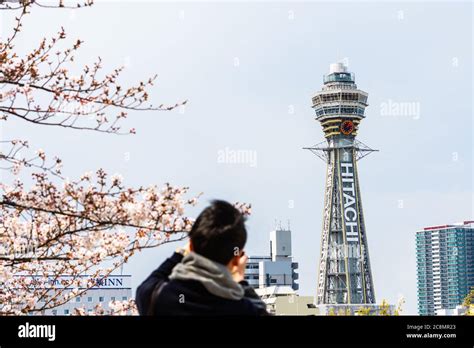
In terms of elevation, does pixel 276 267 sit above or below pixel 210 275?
below

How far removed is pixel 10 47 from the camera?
6.86 m

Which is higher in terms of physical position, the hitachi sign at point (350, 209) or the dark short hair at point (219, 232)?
the hitachi sign at point (350, 209)

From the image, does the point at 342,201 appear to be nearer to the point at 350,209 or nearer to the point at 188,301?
the point at 350,209

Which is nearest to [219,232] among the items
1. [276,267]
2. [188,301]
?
[188,301]

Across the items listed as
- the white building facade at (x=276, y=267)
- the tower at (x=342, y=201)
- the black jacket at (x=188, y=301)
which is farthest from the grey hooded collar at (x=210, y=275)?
the white building facade at (x=276, y=267)

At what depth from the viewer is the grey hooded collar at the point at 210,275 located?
3.30 m

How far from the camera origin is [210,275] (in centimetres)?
330

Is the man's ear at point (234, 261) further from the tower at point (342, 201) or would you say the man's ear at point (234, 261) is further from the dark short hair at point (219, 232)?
the tower at point (342, 201)

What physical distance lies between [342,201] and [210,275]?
98.7 metres

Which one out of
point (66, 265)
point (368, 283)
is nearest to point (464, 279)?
point (368, 283)

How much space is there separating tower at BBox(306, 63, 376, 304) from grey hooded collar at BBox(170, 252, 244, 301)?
94229mm

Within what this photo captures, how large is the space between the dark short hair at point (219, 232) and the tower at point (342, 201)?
3710 inches

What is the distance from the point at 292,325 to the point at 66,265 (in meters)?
4.62

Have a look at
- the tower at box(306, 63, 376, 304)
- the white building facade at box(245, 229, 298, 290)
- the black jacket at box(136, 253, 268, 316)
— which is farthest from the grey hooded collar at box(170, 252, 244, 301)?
the white building facade at box(245, 229, 298, 290)
